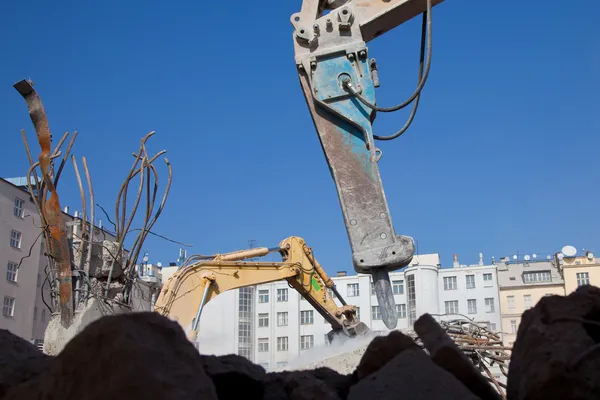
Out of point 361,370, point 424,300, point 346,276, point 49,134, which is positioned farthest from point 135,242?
point 346,276

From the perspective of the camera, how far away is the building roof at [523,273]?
2584 inches

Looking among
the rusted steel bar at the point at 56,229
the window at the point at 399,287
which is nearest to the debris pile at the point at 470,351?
the rusted steel bar at the point at 56,229

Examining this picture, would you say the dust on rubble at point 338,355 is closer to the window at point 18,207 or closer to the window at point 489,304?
the window at point 18,207

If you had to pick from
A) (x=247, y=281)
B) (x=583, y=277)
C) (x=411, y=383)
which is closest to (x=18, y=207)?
(x=247, y=281)

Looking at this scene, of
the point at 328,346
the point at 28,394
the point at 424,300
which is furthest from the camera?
→ the point at 424,300

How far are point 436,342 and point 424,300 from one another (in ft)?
191

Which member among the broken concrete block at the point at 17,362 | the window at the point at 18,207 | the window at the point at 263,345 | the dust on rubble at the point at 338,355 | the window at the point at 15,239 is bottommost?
the broken concrete block at the point at 17,362

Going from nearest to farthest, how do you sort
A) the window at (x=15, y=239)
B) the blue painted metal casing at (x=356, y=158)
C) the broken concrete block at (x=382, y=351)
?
the broken concrete block at (x=382, y=351)
the blue painted metal casing at (x=356, y=158)
the window at (x=15, y=239)

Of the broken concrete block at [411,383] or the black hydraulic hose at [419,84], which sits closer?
the broken concrete block at [411,383]

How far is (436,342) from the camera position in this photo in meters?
2.77

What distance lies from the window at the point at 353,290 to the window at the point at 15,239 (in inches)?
1246

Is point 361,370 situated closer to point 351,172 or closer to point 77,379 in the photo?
point 77,379

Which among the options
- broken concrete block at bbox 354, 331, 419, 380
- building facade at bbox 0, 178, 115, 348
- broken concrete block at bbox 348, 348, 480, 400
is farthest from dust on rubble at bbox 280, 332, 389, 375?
building facade at bbox 0, 178, 115, 348

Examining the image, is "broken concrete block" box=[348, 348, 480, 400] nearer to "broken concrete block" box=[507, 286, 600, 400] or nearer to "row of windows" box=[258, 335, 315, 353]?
"broken concrete block" box=[507, 286, 600, 400]
